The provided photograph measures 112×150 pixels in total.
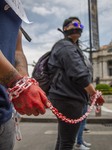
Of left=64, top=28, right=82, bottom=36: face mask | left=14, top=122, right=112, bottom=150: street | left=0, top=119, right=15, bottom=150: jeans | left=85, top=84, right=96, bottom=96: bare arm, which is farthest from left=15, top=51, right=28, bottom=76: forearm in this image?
left=14, top=122, right=112, bottom=150: street

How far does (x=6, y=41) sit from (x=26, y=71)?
25 cm

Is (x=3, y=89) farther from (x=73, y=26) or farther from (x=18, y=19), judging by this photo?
(x=73, y=26)

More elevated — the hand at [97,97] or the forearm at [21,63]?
the forearm at [21,63]

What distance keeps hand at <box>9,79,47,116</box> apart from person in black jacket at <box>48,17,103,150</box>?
1501 millimetres

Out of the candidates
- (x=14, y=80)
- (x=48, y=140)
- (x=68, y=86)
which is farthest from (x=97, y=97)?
(x=48, y=140)

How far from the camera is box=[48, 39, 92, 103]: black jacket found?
9.42 feet

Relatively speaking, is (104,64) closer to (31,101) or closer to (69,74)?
(69,74)

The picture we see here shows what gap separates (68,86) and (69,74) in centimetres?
12

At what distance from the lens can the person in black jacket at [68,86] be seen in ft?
9.27

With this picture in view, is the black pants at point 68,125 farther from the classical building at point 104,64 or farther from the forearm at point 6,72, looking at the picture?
the classical building at point 104,64

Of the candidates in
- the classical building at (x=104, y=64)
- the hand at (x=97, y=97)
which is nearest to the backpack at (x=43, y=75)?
the hand at (x=97, y=97)

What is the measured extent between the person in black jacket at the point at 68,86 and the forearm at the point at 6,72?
1.46 meters

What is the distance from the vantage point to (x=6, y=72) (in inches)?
53.7

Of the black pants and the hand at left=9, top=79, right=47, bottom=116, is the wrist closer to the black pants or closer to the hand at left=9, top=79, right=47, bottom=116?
the hand at left=9, top=79, right=47, bottom=116
